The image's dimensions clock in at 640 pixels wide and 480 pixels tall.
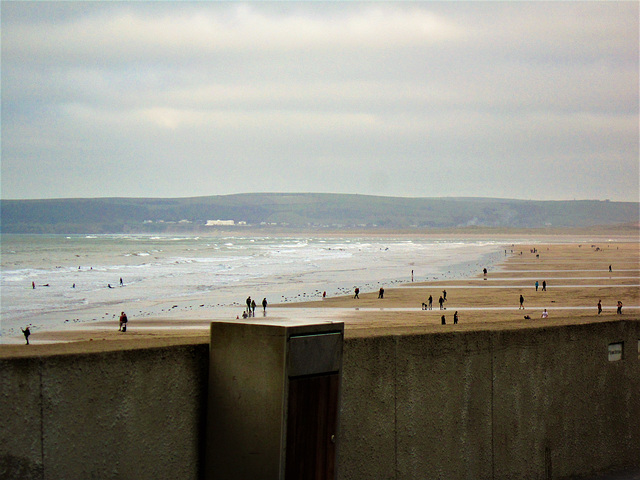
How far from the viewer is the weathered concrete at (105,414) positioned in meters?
3.18

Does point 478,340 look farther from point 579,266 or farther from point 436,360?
point 579,266

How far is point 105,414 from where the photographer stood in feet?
11.2

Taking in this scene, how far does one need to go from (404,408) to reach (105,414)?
73.5 inches

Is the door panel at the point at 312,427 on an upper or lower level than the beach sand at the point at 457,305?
upper

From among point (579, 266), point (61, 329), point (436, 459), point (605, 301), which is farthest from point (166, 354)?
point (579, 266)

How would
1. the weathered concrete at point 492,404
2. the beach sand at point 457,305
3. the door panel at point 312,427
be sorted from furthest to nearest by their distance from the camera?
the beach sand at point 457,305 < the weathered concrete at point 492,404 < the door panel at point 312,427

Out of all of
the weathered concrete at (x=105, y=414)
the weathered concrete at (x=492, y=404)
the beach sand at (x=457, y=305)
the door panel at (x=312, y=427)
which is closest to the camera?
the weathered concrete at (x=105, y=414)

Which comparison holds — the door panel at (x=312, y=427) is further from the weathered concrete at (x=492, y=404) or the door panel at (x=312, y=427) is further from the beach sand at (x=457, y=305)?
the beach sand at (x=457, y=305)

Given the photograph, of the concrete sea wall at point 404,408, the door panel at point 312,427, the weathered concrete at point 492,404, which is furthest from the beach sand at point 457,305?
the door panel at point 312,427

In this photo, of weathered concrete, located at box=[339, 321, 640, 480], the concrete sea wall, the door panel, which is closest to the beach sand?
Result: weathered concrete, located at box=[339, 321, 640, 480]

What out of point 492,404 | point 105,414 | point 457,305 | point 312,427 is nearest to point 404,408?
point 492,404

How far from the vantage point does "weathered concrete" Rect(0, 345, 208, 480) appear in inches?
125

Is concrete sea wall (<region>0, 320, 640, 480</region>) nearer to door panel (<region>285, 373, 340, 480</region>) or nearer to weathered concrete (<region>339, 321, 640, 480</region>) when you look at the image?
weathered concrete (<region>339, 321, 640, 480</region>)

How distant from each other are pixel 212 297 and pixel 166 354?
40.7 meters
